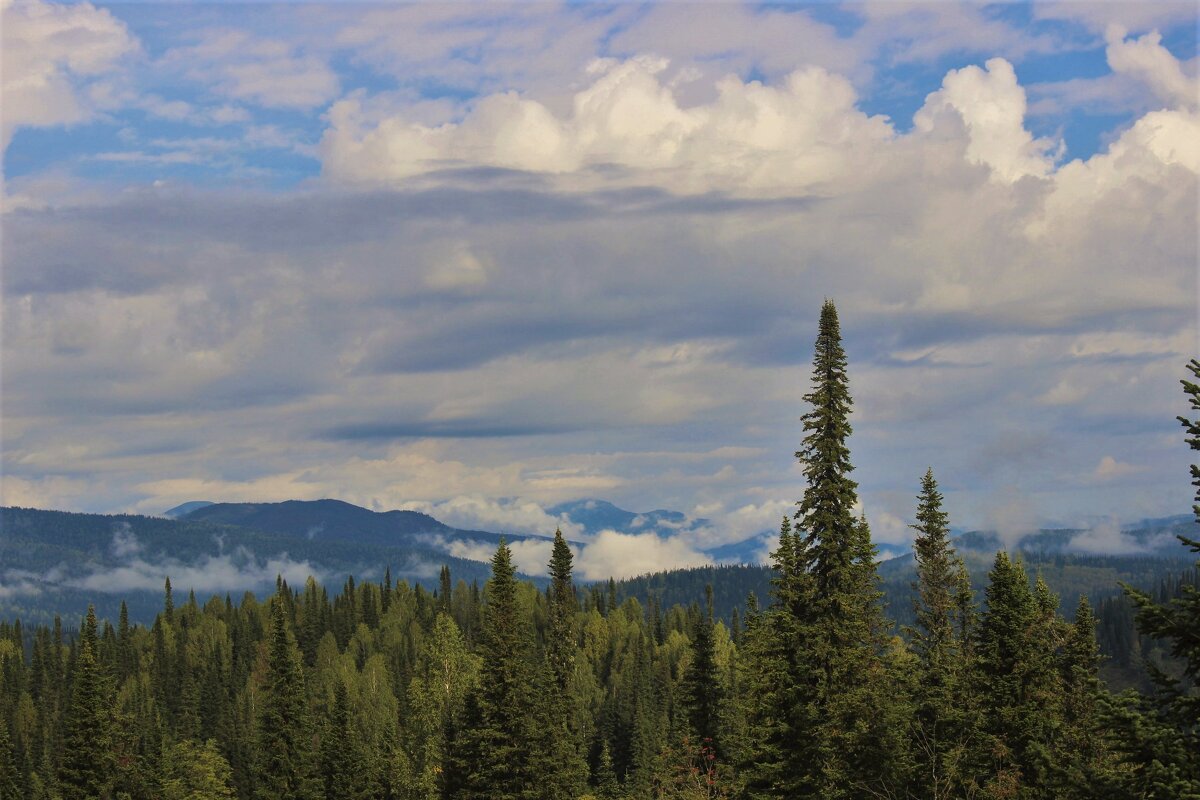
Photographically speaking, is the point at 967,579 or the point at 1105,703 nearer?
the point at 1105,703

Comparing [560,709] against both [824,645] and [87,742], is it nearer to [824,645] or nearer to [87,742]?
[87,742]

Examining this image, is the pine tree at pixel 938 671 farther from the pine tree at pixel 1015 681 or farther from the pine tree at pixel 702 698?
the pine tree at pixel 702 698

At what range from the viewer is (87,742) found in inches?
3374

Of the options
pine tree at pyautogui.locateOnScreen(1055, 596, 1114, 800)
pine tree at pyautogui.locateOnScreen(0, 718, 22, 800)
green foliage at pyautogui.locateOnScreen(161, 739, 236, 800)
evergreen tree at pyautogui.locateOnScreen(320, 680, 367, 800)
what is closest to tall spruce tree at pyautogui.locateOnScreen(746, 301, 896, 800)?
pine tree at pyautogui.locateOnScreen(1055, 596, 1114, 800)

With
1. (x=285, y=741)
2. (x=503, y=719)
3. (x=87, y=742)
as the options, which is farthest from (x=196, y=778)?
(x=503, y=719)

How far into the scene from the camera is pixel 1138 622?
863 inches

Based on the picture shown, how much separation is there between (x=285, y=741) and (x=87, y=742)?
14.1 m

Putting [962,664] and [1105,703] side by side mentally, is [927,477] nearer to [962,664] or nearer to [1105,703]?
[962,664]

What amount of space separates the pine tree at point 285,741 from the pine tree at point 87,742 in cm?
Answer: 1122

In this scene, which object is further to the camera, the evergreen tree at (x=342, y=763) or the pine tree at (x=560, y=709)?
the evergreen tree at (x=342, y=763)

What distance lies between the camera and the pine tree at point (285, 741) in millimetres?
92938

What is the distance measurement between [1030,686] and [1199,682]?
2908cm

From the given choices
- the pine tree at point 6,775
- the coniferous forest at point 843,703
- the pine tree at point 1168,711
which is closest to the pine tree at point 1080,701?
the coniferous forest at point 843,703

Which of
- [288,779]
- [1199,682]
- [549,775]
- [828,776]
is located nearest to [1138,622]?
[1199,682]
